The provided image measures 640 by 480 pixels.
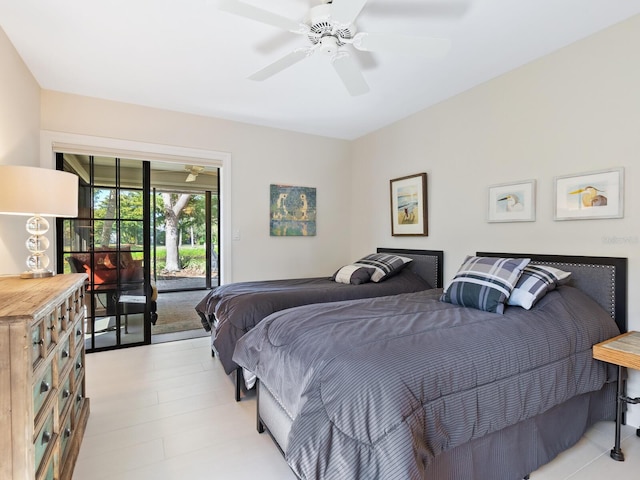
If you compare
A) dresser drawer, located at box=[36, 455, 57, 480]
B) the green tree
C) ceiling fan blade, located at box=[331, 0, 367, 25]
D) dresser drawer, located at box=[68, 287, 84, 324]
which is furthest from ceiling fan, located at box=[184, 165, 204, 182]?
dresser drawer, located at box=[36, 455, 57, 480]

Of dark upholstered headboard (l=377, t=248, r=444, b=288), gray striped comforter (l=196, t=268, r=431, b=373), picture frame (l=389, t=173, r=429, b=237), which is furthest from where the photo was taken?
picture frame (l=389, t=173, r=429, b=237)

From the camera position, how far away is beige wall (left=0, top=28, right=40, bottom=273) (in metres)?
2.18

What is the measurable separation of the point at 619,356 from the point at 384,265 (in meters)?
1.89

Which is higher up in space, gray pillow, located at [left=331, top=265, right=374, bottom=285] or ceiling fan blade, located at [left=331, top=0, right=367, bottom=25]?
ceiling fan blade, located at [left=331, top=0, right=367, bottom=25]

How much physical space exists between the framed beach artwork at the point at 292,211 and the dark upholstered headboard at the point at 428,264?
1292 mm

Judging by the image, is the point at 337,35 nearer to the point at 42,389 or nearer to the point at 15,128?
the point at 42,389

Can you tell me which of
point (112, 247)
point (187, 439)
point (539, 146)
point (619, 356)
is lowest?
point (187, 439)

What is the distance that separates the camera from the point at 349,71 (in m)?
2.13

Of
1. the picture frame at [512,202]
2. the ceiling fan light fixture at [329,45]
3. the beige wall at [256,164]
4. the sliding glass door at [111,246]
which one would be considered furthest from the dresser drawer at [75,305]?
the picture frame at [512,202]

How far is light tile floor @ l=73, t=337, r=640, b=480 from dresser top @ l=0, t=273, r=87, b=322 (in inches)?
36.1

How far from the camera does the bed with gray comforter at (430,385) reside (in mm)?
1124

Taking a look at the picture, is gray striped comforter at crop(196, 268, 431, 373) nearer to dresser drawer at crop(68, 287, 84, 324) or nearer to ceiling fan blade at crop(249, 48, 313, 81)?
dresser drawer at crop(68, 287, 84, 324)

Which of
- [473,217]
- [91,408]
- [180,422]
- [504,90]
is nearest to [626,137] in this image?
[504,90]

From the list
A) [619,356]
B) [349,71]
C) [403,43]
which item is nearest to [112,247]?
[349,71]
